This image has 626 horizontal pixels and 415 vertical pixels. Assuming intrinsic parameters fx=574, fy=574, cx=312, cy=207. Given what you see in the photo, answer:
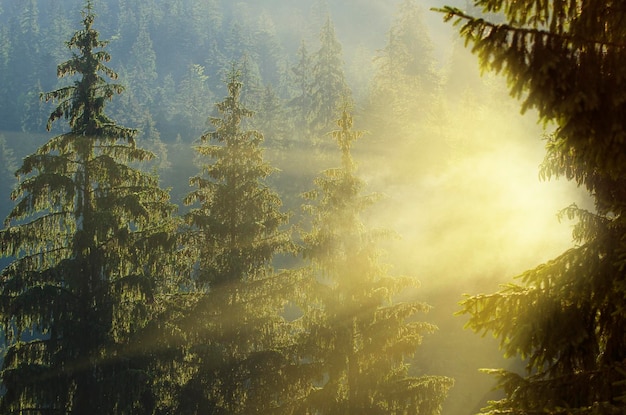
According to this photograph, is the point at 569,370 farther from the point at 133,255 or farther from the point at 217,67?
the point at 217,67

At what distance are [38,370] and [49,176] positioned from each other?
17.0 ft

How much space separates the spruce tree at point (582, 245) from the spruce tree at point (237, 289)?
12.3 metres

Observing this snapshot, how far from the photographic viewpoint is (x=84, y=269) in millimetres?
16203

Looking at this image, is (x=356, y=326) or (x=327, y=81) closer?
(x=356, y=326)

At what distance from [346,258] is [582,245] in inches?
474

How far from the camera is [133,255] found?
54.4 ft

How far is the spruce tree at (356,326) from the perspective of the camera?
1569 centimetres

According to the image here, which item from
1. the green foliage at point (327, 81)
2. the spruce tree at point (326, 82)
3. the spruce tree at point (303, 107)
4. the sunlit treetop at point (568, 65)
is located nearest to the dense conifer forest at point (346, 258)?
the sunlit treetop at point (568, 65)

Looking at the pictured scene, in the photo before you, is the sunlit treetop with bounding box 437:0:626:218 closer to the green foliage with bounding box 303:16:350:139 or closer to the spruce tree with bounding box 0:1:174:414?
the spruce tree with bounding box 0:1:174:414

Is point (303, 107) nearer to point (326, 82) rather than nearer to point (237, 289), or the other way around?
point (326, 82)

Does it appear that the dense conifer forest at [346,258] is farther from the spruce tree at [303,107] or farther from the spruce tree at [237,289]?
the spruce tree at [303,107]

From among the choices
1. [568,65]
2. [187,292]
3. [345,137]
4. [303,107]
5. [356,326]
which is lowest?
[356,326]

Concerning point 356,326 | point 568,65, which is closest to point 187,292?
point 356,326

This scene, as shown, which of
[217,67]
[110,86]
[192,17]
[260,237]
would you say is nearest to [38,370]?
[260,237]
